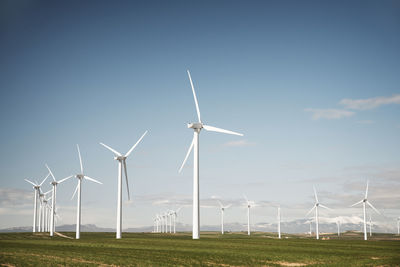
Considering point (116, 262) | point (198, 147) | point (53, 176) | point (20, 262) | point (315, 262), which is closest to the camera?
point (20, 262)

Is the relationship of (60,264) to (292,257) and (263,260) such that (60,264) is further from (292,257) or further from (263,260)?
(292,257)

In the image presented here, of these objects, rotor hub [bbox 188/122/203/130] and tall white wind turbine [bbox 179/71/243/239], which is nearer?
tall white wind turbine [bbox 179/71/243/239]

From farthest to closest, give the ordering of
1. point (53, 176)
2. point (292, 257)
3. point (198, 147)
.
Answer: point (53, 176)
point (198, 147)
point (292, 257)

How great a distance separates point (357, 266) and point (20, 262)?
35127 millimetres

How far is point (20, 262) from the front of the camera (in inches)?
1634

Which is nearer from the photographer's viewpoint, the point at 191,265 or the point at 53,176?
the point at 191,265

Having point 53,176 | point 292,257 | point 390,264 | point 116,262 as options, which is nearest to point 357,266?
point 390,264

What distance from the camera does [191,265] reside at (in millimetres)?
44875

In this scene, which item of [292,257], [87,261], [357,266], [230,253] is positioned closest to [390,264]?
[357,266]

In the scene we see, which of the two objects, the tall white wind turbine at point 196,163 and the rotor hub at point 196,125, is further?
the rotor hub at point 196,125

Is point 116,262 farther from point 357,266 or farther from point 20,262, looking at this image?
point 357,266

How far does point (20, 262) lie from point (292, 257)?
1297 inches

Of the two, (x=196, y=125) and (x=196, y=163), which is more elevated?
(x=196, y=125)

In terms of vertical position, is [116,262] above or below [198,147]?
below
